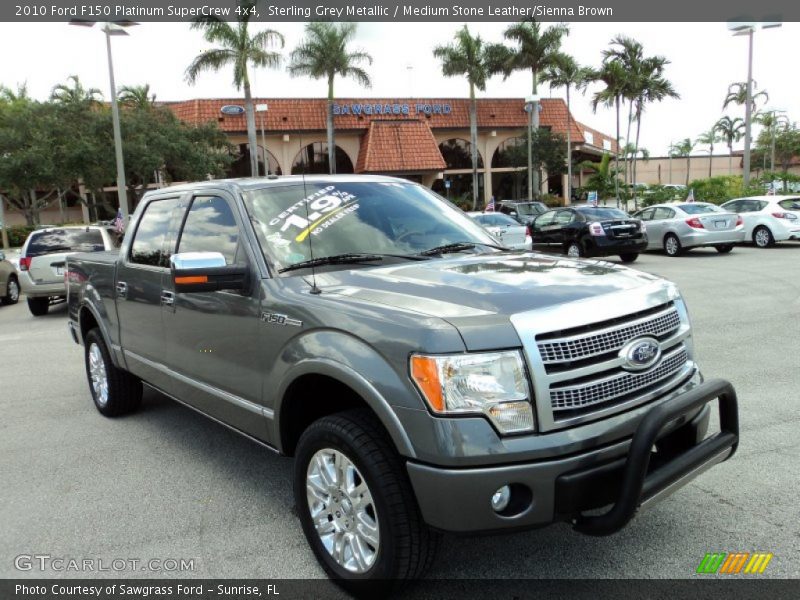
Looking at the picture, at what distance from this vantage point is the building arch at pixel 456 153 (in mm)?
44594

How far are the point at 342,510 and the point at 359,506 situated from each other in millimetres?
146

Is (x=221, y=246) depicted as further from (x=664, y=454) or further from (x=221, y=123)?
(x=221, y=123)

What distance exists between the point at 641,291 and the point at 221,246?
7.90 feet

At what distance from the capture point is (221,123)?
38.2 m

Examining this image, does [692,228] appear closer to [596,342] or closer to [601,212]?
[601,212]

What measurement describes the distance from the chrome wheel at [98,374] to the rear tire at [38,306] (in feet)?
27.3

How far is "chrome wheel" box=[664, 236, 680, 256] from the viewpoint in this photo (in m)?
18.1

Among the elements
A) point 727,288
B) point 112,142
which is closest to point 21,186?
point 112,142

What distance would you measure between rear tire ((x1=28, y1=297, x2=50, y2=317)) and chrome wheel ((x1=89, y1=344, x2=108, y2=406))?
8.33 m

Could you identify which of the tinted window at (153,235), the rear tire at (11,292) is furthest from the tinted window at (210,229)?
the rear tire at (11,292)

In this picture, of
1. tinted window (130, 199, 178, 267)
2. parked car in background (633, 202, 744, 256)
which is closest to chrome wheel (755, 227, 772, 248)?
parked car in background (633, 202, 744, 256)

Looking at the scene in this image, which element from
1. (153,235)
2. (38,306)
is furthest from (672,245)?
(153,235)

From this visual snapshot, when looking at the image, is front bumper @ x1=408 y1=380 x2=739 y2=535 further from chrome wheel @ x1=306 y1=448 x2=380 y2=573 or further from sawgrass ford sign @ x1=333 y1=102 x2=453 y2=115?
sawgrass ford sign @ x1=333 y1=102 x2=453 y2=115

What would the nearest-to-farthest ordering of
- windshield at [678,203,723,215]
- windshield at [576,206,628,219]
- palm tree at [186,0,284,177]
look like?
windshield at [576,206,628,219] < windshield at [678,203,723,215] < palm tree at [186,0,284,177]
